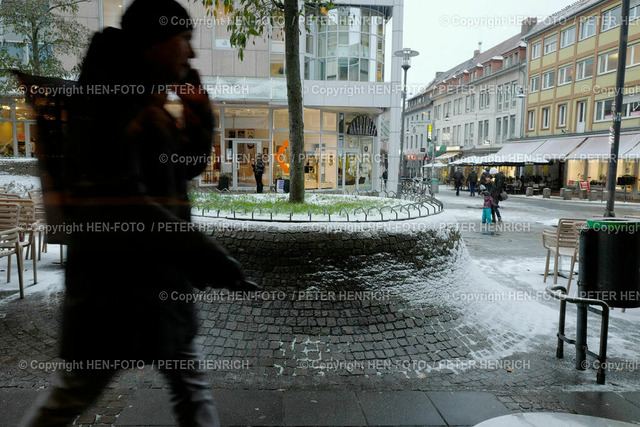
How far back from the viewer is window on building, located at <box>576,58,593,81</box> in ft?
116

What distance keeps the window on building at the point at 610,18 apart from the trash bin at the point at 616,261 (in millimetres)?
36242

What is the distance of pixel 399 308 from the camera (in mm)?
4855

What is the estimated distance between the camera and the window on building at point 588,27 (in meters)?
34.8

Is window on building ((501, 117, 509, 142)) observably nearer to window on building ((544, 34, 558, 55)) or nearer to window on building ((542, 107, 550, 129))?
window on building ((542, 107, 550, 129))

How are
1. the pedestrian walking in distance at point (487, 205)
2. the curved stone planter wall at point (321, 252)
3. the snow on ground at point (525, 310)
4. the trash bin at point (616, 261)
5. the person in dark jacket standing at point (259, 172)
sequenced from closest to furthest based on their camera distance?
the curved stone planter wall at point (321, 252), the trash bin at point (616, 261), the snow on ground at point (525, 310), the pedestrian walking in distance at point (487, 205), the person in dark jacket standing at point (259, 172)

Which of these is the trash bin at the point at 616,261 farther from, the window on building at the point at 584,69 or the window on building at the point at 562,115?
the window on building at the point at 562,115

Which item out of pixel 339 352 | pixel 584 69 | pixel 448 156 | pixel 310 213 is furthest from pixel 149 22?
pixel 448 156

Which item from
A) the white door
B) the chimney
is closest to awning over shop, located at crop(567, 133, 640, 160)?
the white door

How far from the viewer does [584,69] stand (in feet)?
118

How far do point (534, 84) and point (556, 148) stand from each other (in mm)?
9087

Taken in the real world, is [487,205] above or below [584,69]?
below

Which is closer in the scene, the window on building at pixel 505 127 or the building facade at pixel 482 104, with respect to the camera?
the building facade at pixel 482 104

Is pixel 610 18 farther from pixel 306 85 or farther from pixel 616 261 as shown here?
pixel 616 261

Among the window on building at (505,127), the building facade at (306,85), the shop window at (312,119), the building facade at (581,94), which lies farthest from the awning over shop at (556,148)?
the shop window at (312,119)
